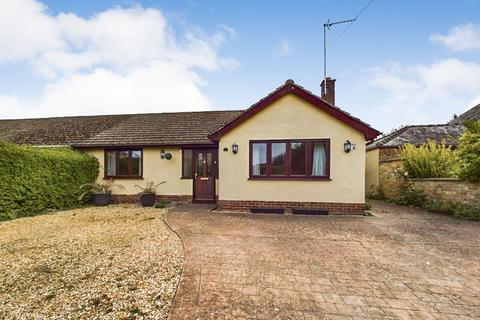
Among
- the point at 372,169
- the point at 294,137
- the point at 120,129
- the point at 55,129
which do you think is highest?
the point at 55,129

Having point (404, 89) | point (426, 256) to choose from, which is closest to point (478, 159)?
point (426, 256)

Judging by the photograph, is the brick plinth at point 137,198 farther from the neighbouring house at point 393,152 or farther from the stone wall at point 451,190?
the stone wall at point 451,190

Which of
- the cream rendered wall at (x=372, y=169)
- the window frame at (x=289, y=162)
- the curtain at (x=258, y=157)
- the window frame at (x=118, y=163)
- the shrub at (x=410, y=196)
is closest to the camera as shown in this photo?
the window frame at (x=289, y=162)

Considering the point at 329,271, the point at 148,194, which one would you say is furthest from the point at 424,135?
the point at 148,194

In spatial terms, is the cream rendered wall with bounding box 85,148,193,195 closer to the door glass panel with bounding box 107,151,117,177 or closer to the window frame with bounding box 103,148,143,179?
the window frame with bounding box 103,148,143,179

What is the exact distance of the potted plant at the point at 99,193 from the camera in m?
10.7

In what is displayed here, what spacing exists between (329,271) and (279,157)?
17.4 ft

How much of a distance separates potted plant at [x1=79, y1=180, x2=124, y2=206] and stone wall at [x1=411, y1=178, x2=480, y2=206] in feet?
47.3

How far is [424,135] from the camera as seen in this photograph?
43.4 ft

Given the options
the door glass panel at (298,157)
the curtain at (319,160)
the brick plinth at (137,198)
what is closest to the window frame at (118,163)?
the brick plinth at (137,198)

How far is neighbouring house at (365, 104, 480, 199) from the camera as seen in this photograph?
1176cm

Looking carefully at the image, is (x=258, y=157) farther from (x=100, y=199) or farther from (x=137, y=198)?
(x=100, y=199)

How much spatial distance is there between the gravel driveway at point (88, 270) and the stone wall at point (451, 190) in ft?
32.5

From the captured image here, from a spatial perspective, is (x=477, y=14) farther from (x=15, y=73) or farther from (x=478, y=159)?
(x=15, y=73)
